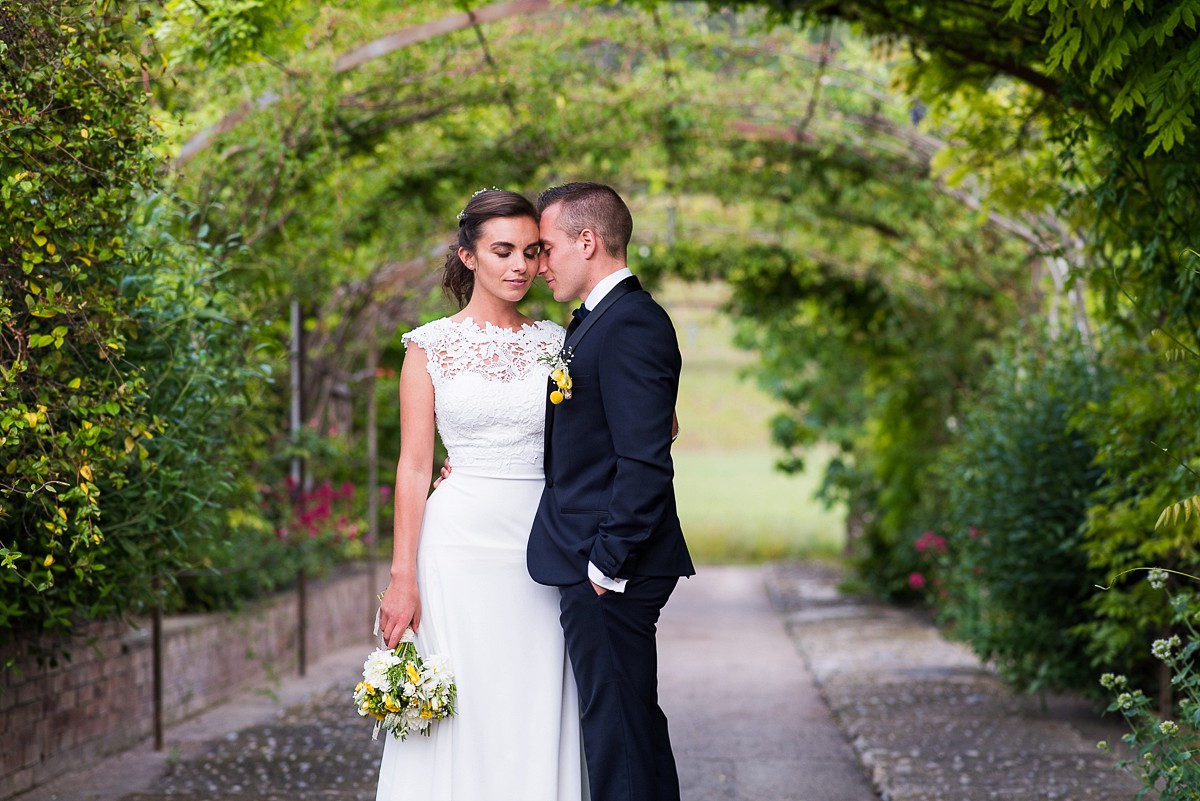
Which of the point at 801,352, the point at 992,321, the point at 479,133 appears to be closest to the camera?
the point at 479,133

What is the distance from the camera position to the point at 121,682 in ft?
21.0

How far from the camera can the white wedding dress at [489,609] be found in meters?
3.43

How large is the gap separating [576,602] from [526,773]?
0.47m

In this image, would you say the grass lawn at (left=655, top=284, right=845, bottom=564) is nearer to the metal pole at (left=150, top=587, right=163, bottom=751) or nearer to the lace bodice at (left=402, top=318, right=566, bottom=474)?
the metal pole at (left=150, top=587, right=163, bottom=751)

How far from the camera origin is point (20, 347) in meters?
3.71

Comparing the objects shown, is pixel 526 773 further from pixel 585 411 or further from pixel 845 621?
pixel 845 621

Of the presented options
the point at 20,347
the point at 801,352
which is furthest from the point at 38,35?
the point at 801,352

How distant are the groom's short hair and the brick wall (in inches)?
98.4

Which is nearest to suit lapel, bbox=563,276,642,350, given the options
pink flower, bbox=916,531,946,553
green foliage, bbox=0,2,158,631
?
green foliage, bbox=0,2,158,631

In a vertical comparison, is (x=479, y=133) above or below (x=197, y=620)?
above

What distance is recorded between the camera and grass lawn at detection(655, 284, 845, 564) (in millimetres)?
22109

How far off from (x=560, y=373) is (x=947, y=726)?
175 inches

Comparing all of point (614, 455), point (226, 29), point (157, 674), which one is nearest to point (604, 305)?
point (614, 455)

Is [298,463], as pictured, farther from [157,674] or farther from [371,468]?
[157,674]
